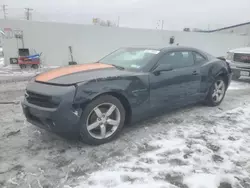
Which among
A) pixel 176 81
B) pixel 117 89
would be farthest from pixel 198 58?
pixel 117 89

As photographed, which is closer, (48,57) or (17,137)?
(17,137)

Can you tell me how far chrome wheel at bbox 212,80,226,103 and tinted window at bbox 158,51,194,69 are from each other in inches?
41.4

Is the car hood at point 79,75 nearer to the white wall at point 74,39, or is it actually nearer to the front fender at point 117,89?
the front fender at point 117,89

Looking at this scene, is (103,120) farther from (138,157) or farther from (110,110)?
(138,157)

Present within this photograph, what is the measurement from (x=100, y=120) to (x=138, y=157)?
2.37ft

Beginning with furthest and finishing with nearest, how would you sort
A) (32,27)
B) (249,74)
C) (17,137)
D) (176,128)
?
(32,27) < (249,74) < (176,128) < (17,137)

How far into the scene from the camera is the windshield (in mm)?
3713

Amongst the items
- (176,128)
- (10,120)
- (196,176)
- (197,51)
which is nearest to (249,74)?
(197,51)

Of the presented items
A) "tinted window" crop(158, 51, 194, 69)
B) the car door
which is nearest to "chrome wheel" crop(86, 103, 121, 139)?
the car door

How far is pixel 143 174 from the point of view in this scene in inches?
97.8

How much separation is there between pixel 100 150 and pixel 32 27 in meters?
9.84

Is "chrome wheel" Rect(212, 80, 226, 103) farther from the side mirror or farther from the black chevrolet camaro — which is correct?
the side mirror

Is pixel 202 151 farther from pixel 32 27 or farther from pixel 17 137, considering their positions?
pixel 32 27

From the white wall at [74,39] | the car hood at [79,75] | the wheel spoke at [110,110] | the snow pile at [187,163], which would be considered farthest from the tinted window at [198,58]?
the white wall at [74,39]
